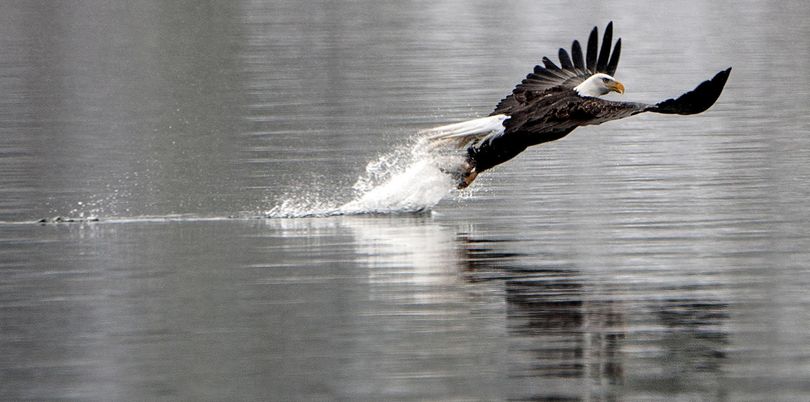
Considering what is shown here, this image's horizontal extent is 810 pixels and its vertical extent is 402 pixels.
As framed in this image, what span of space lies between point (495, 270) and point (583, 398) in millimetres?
3523

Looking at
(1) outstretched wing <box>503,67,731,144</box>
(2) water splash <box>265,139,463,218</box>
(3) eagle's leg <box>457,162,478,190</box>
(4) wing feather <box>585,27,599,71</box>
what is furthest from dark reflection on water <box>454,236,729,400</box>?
(4) wing feather <box>585,27,599,71</box>

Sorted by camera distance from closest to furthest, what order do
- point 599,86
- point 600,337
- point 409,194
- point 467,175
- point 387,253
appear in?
point 600,337
point 387,253
point 599,86
point 467,175
point 409,194

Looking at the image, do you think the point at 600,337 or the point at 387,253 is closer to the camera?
the point at 600,337

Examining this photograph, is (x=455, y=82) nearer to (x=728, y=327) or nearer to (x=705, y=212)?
(x=705, y=212)

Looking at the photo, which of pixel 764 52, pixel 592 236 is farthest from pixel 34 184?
pixel 764 52

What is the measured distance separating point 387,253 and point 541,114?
7.38 ft

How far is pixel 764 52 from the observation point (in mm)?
33250

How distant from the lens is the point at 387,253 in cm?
1198

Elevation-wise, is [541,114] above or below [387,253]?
above

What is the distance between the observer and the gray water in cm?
834

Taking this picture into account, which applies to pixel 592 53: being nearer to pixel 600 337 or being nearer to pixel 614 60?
pixel 614 60

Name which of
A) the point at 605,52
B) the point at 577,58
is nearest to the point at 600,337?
the point at 605,52

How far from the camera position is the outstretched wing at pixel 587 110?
12.0 meters

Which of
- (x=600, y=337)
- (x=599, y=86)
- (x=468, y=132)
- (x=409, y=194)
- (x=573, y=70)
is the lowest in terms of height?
(x=600, y=337)
